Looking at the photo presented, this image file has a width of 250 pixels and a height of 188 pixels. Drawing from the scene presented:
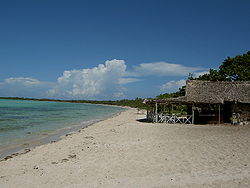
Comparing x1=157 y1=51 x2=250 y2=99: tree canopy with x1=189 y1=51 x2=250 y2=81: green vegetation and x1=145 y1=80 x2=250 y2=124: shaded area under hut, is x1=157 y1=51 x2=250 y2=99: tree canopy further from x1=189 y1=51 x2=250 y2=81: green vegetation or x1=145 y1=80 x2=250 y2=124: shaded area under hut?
x1=145 y1=80 x2=250 y2=124: shaded area under hut

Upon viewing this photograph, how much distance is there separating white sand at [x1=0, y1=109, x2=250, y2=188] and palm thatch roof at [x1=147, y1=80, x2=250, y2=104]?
26.5 feet

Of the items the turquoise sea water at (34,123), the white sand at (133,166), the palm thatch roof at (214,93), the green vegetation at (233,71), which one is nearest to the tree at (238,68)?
the green vegetation at (233,71)

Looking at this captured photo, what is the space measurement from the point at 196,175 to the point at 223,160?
1.87 meters

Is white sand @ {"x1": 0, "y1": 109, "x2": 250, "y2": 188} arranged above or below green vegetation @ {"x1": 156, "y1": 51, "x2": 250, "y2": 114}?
below

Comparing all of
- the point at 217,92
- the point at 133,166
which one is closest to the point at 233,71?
the point at 217,92

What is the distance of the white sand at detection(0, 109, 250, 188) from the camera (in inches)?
228

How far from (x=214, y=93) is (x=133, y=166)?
14060 millimetres

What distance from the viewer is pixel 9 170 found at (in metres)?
6.99

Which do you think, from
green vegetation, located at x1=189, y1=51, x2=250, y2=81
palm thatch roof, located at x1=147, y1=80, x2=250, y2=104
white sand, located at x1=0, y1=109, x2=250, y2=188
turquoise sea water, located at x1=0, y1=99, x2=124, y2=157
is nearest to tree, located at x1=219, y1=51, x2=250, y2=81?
green vegetation, located at x1=189, y1=51, x2=250, y2=81

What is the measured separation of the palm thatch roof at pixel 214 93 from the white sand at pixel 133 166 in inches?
318

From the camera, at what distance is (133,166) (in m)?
6.96

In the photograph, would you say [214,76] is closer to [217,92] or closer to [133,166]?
[217,92]

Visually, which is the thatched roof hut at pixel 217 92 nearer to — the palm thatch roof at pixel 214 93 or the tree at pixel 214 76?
the palm thatch roof at pixel 214 93

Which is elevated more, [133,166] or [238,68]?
[238,68]
